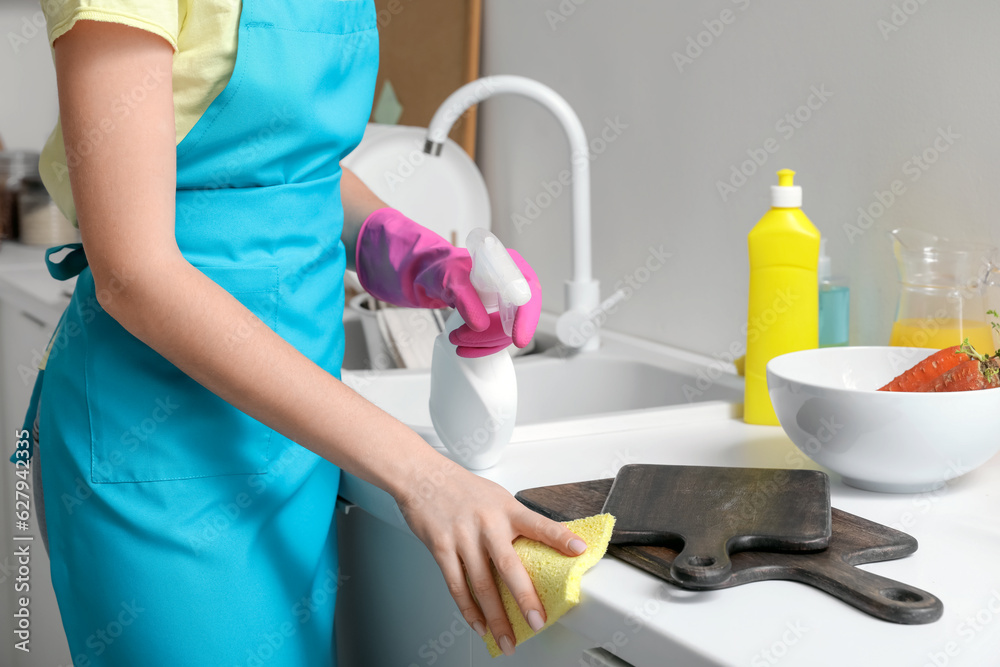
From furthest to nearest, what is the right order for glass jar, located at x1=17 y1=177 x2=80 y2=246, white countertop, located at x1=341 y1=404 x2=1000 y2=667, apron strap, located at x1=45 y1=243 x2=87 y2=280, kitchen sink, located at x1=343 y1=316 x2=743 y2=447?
glass jar, located at x1=17 y1=177 x2=80 y2=246, kitchen sink, located at x1=343 y1=316 x2=743 y2=447, apron strap, located at x1=45 y1=243 x2=87 y2=280, white countertop, located at x1=341 y1=404 x2=1000 y2=667

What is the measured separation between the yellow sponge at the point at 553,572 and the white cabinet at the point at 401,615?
42 mm

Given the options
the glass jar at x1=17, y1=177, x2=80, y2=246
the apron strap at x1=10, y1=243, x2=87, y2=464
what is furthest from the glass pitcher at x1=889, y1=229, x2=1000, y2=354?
the glass jar at x1=17, y1=177, x2=80, y2=246

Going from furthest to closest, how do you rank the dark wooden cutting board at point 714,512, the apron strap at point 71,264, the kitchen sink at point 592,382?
the kitchen sink at point 592,382 → the apron strap at point 71,264 → the dark wooden cutting board at point 714,512

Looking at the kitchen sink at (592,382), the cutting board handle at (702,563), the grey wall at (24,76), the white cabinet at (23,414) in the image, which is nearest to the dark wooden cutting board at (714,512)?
the cutting board handle at (702,563)

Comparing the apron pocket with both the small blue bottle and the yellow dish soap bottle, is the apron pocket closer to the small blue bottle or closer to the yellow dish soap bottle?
the yellow dish soap bottle

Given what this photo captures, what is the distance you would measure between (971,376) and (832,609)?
11.1 inches

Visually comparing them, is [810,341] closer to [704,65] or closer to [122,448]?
[704,65]

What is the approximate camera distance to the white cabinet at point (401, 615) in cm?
69

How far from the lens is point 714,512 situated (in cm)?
68

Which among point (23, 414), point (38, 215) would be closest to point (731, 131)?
point (23, 414)

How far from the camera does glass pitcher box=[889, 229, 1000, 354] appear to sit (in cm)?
91

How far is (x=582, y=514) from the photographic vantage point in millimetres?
710

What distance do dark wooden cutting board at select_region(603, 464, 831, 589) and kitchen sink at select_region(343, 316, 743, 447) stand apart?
0.33 m

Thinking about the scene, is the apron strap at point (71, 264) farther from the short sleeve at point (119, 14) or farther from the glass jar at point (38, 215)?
the glass jar at point (38, 215)
